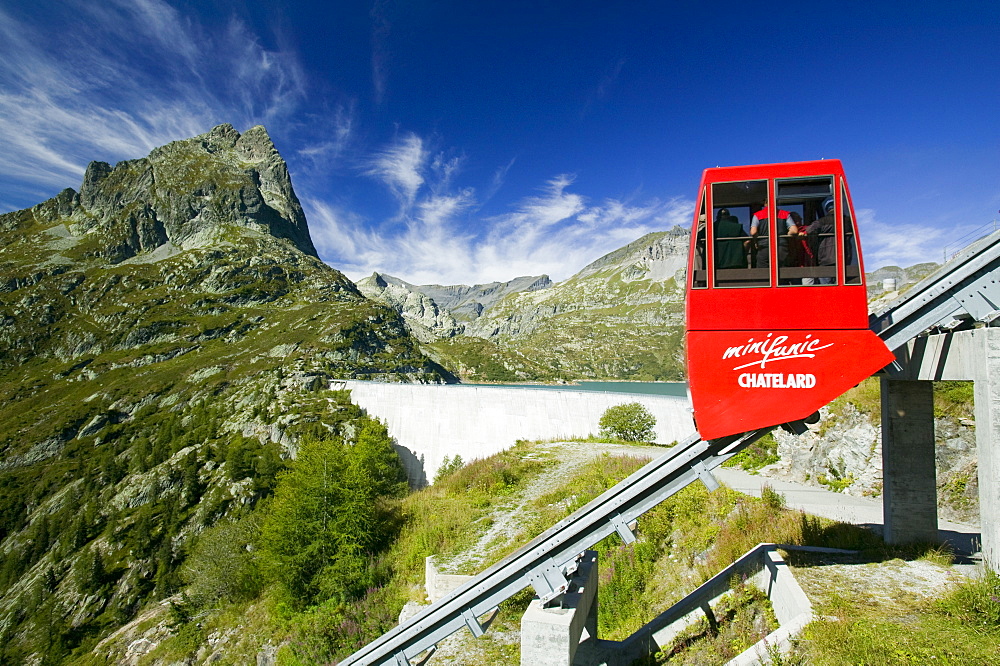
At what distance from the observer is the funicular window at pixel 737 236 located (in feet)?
21.3

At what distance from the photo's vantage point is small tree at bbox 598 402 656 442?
33438 mm

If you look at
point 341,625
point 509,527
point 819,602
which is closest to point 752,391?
point 819,602

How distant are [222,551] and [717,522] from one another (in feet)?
93.9

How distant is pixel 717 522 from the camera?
1148 cm

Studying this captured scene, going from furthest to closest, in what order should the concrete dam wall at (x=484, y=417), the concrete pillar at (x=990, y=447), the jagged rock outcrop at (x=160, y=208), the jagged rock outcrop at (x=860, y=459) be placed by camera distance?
the jagged rock outcrop at (x=160, y=208) → the concrete dam wall at (x=484, y=417) → the jagged rock outcrop at (x=860, y=459) → the concrete pillar at (x=990, y=447)

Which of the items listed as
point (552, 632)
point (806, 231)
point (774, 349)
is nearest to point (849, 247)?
point (806, 231)

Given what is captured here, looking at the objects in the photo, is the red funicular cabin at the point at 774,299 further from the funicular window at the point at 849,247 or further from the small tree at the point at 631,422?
the small tree at the point at 631,422

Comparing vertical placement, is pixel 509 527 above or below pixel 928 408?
below

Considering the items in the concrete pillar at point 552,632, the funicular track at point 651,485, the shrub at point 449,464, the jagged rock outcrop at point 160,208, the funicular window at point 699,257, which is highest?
the jagged rock outcrop at point 160,208

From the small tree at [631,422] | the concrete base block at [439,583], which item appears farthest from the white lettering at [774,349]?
the small tree at [631,422]

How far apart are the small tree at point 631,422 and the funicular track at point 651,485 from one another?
1071 inches

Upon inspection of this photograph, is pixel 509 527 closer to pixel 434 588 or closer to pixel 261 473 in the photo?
pixel 434 588

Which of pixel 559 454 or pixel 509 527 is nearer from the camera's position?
pixel 509 527

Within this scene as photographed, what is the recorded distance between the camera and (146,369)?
9800cm
